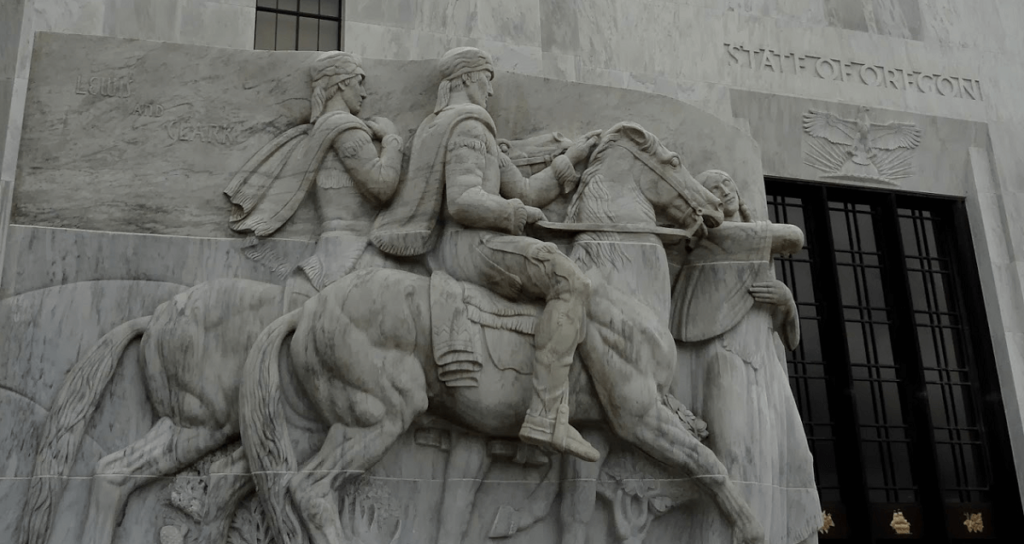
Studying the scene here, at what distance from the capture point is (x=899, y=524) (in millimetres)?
11078

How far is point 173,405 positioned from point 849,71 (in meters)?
9.45

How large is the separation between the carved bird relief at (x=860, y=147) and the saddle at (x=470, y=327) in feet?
20.7

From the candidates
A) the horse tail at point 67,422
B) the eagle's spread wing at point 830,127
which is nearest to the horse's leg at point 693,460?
the horse tail at point 67,422

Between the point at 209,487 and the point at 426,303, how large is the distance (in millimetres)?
1964

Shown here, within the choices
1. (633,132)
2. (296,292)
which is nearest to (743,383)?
(633,132)

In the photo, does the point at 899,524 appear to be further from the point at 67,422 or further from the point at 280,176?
the point at 67,422

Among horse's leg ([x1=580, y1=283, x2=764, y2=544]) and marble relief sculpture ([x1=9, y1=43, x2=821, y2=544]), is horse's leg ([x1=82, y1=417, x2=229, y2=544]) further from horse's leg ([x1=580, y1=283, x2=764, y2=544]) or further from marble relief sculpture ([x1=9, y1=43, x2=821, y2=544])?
horse's leg ([x1=580, y1=283, x2=764, y2=544])

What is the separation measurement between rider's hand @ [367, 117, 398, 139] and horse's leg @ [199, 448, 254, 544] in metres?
2.66

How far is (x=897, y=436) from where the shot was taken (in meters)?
11.6

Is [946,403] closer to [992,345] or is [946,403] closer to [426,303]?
[992,345]

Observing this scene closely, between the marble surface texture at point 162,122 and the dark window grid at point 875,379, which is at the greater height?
the marble surface texture at point 162,122

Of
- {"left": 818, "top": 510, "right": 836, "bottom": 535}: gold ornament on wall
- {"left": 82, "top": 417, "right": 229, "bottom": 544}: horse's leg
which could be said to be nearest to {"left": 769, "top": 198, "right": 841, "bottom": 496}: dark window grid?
{"left": 818, "top": 510, "right": 836, "bottom": 535}: gold ornament on wall

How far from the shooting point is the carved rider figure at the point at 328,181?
286 inches

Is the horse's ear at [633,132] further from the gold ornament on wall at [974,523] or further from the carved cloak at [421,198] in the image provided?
the gold ornament on wall at [974,523]
